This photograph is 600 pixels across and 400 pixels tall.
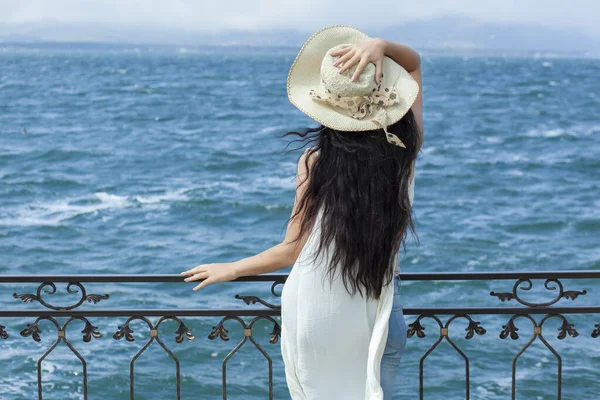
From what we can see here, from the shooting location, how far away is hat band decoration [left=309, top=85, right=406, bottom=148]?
2557 mm

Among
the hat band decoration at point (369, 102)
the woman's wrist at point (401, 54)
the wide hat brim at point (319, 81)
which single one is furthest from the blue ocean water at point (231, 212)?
the woman's wrist at point (401, 54)

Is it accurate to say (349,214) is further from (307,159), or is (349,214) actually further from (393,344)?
(393,344)

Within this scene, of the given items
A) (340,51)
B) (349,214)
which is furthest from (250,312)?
(340,51)

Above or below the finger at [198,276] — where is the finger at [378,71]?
above

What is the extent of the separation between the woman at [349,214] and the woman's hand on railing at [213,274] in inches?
8.4

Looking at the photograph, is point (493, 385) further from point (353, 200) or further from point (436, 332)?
point (353, 200)

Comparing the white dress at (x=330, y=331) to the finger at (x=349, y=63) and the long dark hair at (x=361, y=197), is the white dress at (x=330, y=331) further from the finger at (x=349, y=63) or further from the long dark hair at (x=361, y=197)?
the finger at (x=349, y=63)

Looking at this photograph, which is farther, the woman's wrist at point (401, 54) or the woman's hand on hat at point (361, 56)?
the woman's wrist at point (401, 54)

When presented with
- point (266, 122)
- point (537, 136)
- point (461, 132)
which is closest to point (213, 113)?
point (266, 122)

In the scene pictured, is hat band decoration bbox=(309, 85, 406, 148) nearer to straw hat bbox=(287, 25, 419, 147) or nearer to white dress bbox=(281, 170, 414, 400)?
straw hat bbox=(287, 25, 419, 147)

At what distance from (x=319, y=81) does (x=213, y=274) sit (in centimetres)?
80

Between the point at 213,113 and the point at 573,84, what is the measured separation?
106 feet

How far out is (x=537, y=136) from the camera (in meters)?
37.1

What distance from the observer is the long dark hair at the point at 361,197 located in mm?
2559
